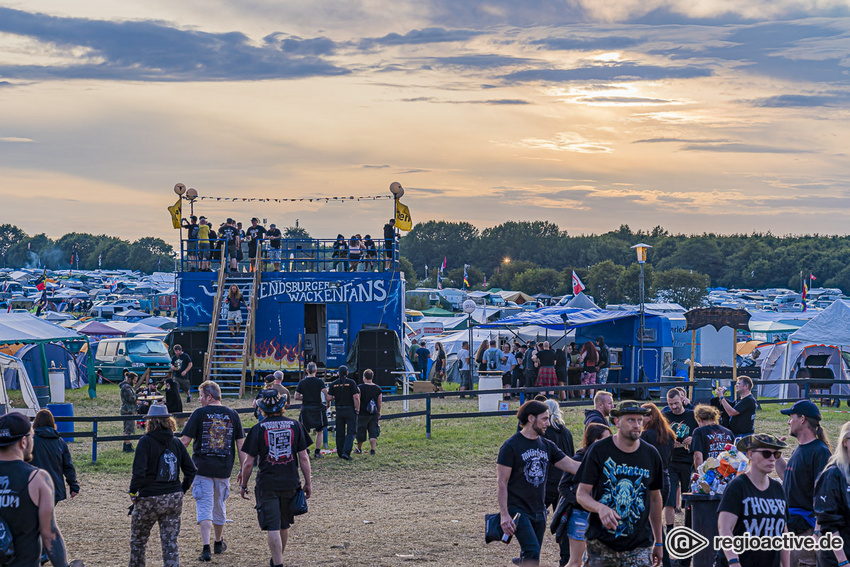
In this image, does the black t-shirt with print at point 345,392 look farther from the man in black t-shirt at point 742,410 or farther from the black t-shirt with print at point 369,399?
the man in black t-shirt at point 742,410

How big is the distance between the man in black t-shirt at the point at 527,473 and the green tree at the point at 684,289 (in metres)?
69.9

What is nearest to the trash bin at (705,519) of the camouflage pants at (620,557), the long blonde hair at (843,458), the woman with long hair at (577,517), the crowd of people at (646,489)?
the crowd of people at (646,489)

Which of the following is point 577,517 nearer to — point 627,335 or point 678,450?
point 678,450

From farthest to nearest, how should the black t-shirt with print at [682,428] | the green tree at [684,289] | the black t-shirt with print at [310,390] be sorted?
the green tree at [684,289], the black t-shirt with print at [310,390], the black t-shirt with print at [682,428]

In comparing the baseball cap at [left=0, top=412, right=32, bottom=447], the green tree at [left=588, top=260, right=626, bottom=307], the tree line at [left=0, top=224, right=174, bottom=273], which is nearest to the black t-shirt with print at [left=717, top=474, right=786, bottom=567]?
the baseball cap at [left=0, top=412, right=32, bottom=447]

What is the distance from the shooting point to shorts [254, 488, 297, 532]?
359 inches

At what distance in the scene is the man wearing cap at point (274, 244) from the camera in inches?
1139

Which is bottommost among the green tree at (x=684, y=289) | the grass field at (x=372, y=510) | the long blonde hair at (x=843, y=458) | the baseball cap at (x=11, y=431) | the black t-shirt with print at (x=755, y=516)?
the grass field at (x=372, y=510)

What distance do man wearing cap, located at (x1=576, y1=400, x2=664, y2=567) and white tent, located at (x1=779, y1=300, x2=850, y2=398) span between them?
2076cm

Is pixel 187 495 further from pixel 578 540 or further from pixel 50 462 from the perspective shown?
pixel 578 540

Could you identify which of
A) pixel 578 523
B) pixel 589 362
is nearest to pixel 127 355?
pixel 589 362

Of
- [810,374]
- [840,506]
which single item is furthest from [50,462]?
[810,374]

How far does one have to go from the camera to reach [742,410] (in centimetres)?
1176

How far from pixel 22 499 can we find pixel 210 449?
4.14 metres
